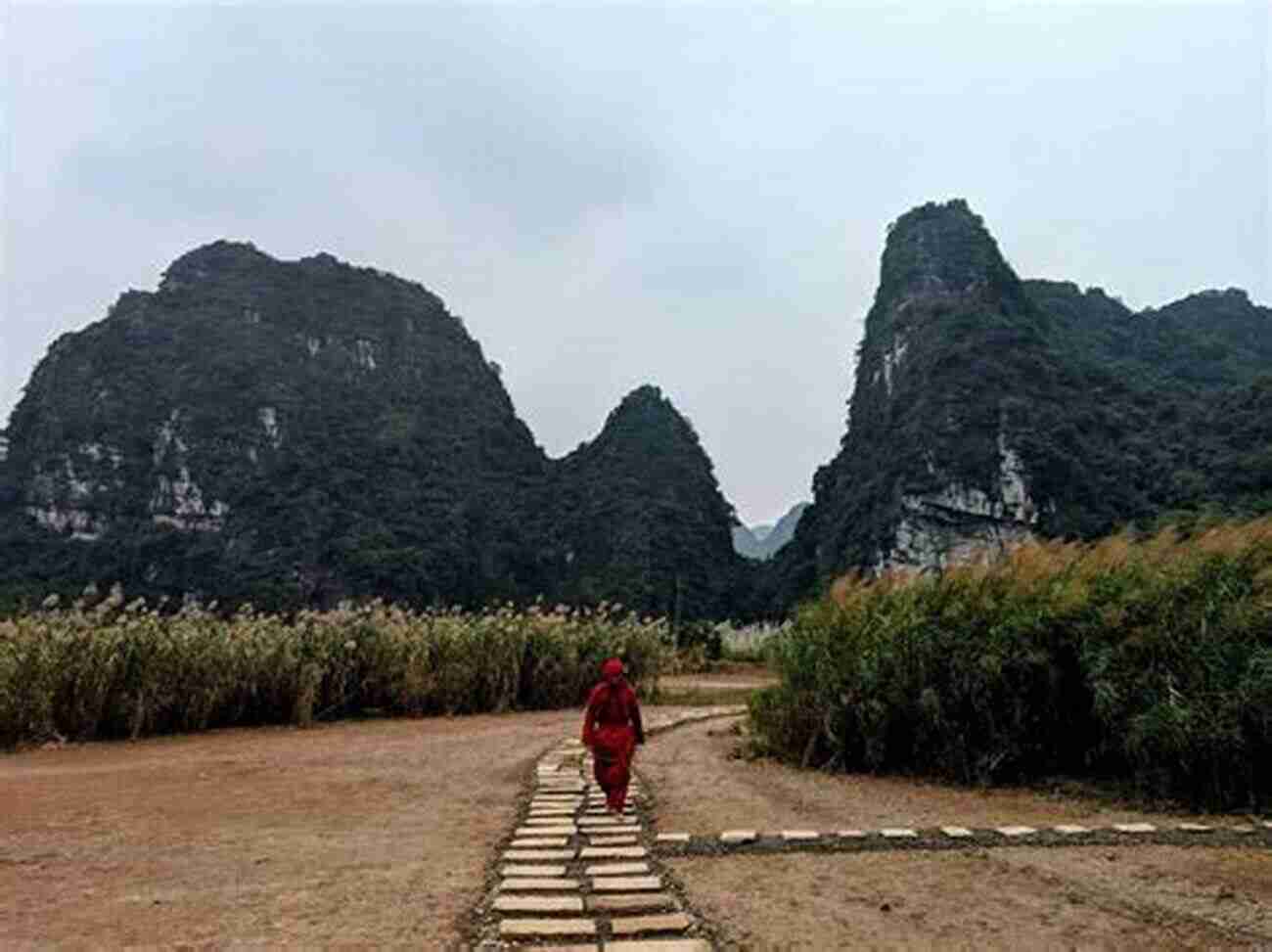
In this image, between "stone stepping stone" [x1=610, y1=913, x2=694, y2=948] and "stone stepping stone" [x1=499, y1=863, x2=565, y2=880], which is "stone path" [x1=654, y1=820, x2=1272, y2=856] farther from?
"stone stepping stone" [x1=610, y1=913, x2=694, y2=948]

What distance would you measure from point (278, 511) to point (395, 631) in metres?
46.9

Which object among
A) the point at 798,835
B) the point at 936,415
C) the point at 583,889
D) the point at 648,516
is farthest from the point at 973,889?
the point at 648,516

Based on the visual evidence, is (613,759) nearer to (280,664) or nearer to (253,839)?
(253,839)

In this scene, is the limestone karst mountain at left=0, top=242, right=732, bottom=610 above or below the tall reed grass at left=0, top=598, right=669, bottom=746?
above

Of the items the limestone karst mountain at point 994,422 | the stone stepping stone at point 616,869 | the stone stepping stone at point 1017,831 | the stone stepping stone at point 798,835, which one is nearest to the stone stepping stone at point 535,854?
the stone stepping stone at point 616,869

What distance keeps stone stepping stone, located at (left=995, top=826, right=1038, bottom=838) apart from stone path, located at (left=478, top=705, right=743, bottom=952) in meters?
1.81

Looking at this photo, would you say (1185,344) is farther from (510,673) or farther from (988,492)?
(510,673)

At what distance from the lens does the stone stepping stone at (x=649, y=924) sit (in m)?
3.92

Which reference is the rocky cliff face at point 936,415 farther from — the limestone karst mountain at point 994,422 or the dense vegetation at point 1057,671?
the dense vegetation at point 1057,671

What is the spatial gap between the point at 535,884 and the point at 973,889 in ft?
5.98

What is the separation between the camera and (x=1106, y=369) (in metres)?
56.8

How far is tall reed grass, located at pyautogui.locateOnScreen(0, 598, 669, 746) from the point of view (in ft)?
36.4

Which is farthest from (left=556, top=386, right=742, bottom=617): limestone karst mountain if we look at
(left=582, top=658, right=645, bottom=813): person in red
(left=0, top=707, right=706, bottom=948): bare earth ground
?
(left=582, top=658, right=645, bottom=813): person in red

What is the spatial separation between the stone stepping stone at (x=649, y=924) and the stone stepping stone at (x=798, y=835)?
5.50ft
